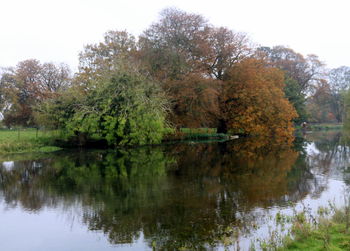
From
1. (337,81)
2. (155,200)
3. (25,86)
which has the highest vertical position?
(337,81)

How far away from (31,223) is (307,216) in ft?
26.6

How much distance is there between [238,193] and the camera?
1258 centimetres

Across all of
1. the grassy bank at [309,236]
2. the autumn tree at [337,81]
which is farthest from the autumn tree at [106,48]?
the autumn tree at [337,81]

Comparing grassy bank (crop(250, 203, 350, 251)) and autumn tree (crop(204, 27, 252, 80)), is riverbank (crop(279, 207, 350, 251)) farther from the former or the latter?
autumn tree (crop(204, 27, 252, 80))

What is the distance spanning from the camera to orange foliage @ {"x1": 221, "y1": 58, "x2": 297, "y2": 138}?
40219 mm

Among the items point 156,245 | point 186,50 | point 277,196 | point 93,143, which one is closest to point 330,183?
point 277,196

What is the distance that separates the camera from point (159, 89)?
30266 millimetres

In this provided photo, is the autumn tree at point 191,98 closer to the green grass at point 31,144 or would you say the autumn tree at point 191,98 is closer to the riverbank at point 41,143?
the riverbank at point 41,143

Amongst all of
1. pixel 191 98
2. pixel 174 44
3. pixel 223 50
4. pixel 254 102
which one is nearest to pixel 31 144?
pixel 191 98

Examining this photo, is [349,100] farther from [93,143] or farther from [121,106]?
[93,143]

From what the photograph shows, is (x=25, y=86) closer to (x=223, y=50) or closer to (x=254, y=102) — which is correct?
(x=223, y=50)

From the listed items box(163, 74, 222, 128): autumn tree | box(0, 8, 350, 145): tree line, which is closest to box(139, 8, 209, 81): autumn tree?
box(0, 8, 350, 145): tree line

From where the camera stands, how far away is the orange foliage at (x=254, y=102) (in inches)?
1583

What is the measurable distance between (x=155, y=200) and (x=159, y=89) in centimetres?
1950
